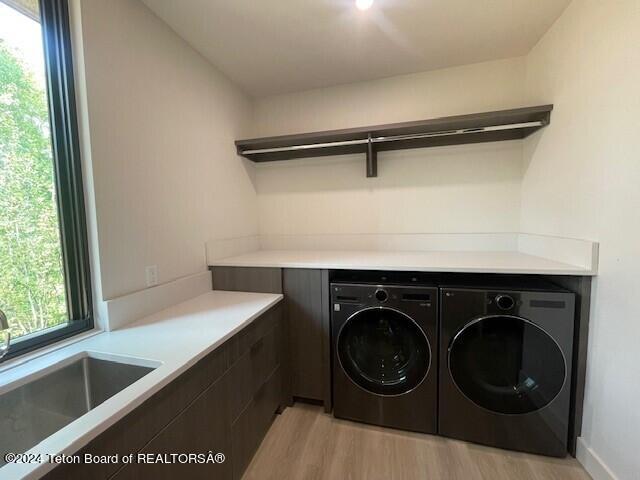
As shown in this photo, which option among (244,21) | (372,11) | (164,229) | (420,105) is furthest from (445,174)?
(164,229)

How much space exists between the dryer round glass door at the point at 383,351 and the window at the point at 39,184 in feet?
4.48

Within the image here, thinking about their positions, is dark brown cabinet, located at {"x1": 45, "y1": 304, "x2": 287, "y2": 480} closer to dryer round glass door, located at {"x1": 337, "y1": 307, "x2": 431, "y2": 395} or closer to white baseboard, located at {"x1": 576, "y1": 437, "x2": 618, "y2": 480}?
dryer round glass door, located at {"x1": 337, "y1": 307, "x2": 431, "y2": 395}

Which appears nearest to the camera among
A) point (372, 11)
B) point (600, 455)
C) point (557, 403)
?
point (600, 455)

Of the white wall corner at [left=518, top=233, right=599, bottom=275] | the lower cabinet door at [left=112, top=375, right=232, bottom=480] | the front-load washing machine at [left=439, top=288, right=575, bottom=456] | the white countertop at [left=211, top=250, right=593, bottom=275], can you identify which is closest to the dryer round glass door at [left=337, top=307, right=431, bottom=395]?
the front-load washing machine at [left=439, top=288, right=575, bottom=456]

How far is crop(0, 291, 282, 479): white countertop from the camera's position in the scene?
0.64 m

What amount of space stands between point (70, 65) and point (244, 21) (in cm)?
90

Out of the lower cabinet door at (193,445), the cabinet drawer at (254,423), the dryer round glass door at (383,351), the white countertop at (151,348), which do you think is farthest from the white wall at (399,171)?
the lower cabinet door at (193,445)

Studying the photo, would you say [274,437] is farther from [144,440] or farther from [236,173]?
[236,173]

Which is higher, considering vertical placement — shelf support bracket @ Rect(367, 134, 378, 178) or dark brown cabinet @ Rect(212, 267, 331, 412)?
shelf support bracket @ Rect(367, 134, 378, 178)

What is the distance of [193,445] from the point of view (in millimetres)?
1012

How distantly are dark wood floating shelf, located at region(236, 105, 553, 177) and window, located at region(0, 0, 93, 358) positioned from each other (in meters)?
1.19

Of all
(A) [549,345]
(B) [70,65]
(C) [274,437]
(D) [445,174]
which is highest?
(B) [70,65]

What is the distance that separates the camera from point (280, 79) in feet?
7.27

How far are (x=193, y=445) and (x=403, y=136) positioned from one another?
2.09 metres
